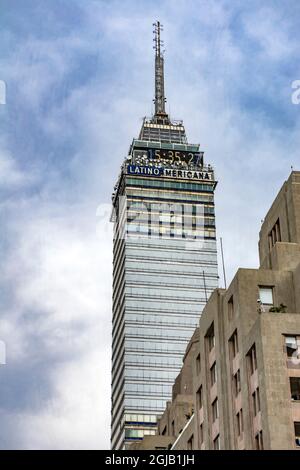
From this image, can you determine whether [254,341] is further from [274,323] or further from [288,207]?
[288,207]

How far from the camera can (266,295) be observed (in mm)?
82438

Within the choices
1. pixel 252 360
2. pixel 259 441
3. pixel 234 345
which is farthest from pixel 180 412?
pixel 259 441

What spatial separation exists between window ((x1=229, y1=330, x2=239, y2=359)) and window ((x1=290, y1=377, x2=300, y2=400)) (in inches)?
387

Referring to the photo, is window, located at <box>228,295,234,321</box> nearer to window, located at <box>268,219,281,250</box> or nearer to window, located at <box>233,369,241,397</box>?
window, located at <box>233,369,241,397</box>

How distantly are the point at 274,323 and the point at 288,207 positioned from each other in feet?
64.8

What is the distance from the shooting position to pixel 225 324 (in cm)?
8481

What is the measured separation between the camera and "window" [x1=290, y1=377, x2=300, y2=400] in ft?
235

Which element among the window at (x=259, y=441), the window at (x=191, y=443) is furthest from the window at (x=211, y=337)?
the window at (x=259, y=441)

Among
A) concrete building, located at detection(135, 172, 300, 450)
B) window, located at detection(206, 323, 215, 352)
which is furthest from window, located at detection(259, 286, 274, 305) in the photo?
window, located at detection(206, 323, 215, 352)

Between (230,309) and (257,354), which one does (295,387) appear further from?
(230,309)

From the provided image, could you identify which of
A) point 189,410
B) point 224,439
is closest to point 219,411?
point 224,439

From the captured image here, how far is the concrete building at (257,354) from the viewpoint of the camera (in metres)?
70.8

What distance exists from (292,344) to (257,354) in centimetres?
303

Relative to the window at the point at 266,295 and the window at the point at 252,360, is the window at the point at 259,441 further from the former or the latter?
the window at the point at 266,295
